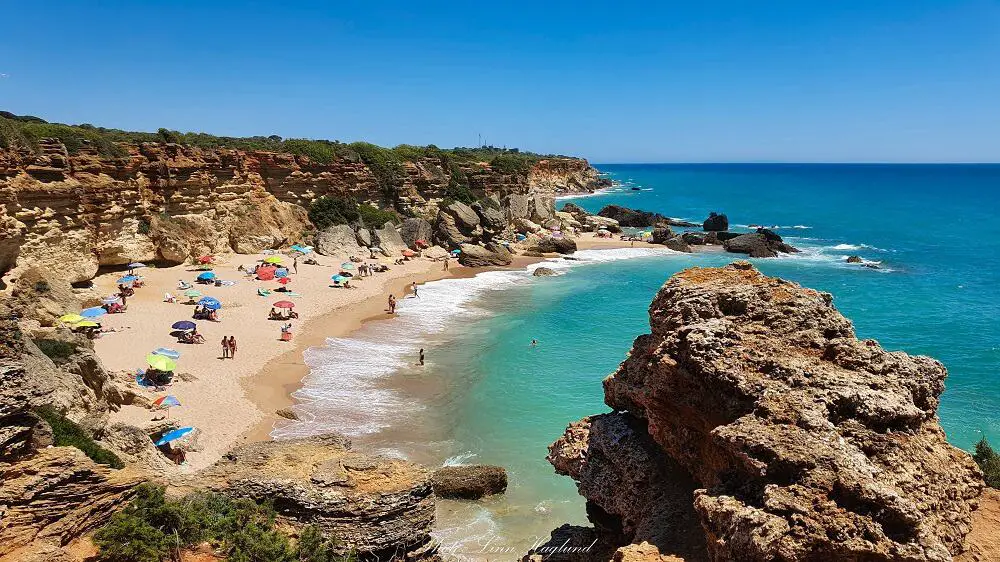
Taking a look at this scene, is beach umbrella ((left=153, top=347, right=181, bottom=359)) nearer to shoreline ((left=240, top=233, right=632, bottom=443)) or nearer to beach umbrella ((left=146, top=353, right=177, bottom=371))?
beach umbrella ((left=146, top=353, right=177, bottom=371))

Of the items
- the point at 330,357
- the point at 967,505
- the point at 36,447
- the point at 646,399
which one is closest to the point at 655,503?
the point at 646,399

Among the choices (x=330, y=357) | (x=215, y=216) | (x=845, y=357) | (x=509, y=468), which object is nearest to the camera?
(x=845, y=357)

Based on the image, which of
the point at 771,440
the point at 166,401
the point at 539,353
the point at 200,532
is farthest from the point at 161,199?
the point at 771,440

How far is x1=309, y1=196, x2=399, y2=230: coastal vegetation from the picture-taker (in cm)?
4456

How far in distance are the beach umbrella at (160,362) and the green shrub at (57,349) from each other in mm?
6484

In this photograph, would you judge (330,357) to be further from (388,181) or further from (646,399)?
(388,181)

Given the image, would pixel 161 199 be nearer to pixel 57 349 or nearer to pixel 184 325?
pixel 184 325

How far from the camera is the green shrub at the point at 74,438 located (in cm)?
874

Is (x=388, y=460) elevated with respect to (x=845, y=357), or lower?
lower

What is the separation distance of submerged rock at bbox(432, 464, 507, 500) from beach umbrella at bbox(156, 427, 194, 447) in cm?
691

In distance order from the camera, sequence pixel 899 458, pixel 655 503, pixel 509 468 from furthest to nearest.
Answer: pixel 509 468 → pixel 655 503 → pixel 899 458

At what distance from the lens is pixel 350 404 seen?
20375mm

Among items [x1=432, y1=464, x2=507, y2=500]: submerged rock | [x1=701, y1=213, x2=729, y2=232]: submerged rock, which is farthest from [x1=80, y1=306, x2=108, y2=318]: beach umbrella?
[x1=701, y1=213, x2=729, y2=232]: submerged rock

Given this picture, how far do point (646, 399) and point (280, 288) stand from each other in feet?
95.5
